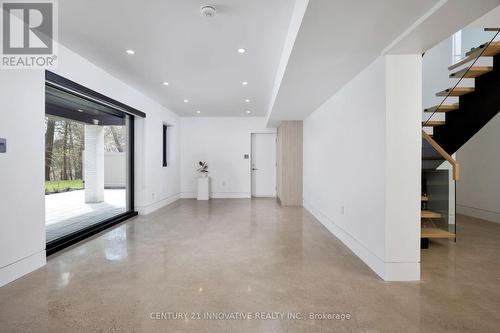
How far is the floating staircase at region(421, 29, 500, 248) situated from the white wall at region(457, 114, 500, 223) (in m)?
2.16

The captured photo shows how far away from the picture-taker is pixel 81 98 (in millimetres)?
3645

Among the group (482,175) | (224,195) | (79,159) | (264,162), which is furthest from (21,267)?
(482,175)

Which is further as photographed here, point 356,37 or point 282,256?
point 282,256

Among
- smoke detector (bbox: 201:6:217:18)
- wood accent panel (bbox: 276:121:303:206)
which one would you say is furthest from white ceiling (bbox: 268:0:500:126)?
wood accent panel (bbox: 276:121:303:206)

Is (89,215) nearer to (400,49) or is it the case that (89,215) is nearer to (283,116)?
(283,116)

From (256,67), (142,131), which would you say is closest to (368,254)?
(256,67)

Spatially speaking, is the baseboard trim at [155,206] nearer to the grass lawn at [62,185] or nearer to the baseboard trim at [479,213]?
the grass lawn at [62,185]

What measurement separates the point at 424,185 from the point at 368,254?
1.69 meters

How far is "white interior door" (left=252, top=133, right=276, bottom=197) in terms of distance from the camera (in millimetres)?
8117

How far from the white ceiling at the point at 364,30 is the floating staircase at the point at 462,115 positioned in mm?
1387

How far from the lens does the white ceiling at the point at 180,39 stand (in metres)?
2.31

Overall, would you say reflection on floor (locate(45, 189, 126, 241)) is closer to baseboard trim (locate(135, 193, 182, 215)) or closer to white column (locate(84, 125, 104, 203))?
white column (locate(84, 125, 104, 203))

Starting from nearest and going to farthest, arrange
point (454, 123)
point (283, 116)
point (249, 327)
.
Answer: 1. point (249, 327)
2. point (454, 123)
3. point (283, 116)

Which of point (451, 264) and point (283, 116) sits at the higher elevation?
point (283, 116)
